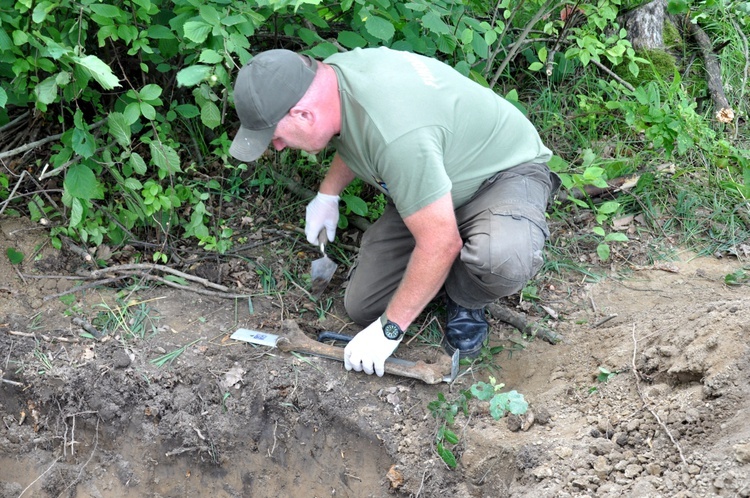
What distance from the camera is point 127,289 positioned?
9.70ft

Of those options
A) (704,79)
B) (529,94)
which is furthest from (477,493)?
(704,79)

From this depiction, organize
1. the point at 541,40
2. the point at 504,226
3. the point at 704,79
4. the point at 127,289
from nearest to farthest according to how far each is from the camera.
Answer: the point at 504,226 < the point at 127,289 < the point at 541,40 < the point at 704,79

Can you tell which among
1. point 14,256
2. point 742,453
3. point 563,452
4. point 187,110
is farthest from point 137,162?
point 742,453

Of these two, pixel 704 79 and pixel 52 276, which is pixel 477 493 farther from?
pixel 704 79

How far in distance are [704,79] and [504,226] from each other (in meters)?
2.25

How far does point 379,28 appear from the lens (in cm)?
251

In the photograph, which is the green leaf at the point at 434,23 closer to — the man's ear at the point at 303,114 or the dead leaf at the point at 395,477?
the man's ear at the point at 303,114

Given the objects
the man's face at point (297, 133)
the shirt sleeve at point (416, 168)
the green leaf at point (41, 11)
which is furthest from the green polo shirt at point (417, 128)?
the green leaf at point (41, 11)

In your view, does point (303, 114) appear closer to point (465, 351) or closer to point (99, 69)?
point (99, 69)

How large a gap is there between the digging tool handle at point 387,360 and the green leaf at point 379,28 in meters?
1.16

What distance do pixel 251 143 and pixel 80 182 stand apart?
0.81m

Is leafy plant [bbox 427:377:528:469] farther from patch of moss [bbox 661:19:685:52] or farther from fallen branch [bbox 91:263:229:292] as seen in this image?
patch of moss [bbox 661:19:685:52]

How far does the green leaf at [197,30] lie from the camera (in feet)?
7.75

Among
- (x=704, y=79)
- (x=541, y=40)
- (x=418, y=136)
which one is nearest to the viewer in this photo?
(x=418, y=136)
